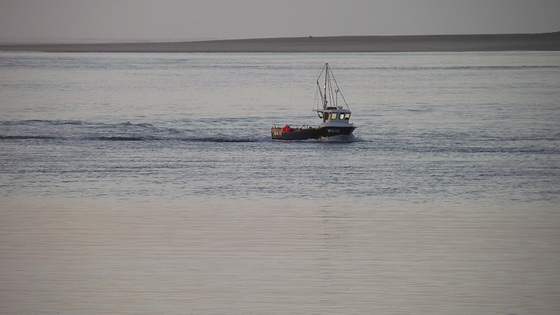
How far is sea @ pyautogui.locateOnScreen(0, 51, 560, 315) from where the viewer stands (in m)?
18.9

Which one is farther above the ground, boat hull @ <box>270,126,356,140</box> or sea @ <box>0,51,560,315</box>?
sea @ <box>0,51,560,315</box>

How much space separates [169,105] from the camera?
83688mm

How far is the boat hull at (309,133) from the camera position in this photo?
5130 cm

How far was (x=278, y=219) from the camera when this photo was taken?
26500mm

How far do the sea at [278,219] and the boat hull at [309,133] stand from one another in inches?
18.3

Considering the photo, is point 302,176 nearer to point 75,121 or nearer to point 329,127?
point 329,127

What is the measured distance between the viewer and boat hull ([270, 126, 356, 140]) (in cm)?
5130

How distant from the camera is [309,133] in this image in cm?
5169

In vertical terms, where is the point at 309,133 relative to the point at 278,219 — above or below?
below

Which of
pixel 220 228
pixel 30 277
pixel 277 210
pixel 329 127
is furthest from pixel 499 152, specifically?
pixel 30 277

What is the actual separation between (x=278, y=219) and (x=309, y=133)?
25396 millimetres

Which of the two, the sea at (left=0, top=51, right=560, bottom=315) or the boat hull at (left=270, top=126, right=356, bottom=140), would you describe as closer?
the sea at (left=0, top=51, right=560, bottom=315)

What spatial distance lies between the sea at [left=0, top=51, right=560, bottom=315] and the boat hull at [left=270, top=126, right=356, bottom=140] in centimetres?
46

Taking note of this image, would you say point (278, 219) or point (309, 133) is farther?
point (309, 133)
